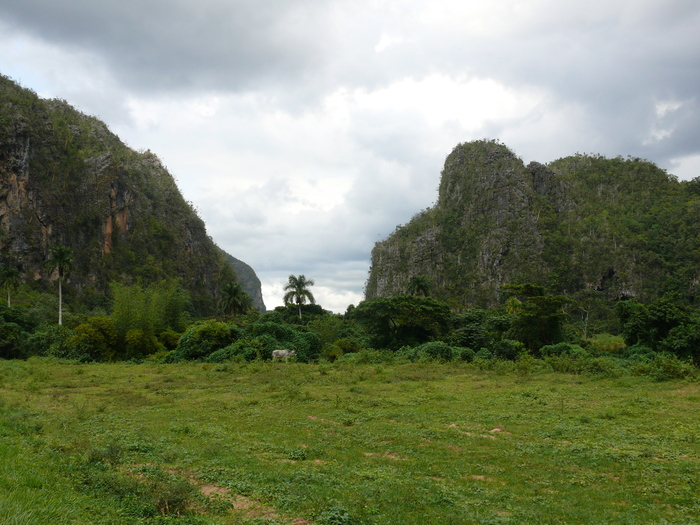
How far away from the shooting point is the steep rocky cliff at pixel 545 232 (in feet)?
287

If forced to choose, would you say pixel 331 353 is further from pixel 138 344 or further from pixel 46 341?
pixel 46 341

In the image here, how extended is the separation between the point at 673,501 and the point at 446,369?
67.7 feet

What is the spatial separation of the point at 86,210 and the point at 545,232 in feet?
302

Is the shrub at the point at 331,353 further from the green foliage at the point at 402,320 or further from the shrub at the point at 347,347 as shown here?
the green foliage at the point at 402,320

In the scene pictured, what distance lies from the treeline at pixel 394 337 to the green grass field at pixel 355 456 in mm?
12141

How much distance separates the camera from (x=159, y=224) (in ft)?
345

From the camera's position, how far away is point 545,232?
10056cm

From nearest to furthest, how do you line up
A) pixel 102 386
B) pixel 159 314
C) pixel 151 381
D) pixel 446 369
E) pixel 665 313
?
pixel 102 386, pixel 151 381, pixel 446 369, pixel 665 313, pixel 159 314

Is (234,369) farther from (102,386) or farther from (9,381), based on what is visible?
(9,381)

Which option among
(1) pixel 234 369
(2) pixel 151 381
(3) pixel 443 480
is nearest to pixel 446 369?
(1) pixel 234 369

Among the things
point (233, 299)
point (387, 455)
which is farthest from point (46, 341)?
point (387, 455)

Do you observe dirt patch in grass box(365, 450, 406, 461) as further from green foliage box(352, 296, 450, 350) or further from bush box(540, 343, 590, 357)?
green foliage box(352, 296, 450, 350)

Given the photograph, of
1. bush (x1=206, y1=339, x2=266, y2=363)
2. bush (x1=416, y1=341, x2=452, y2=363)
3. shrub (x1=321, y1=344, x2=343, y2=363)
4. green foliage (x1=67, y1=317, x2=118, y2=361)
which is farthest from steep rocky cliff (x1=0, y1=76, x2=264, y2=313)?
bush (x1=416, y1=341, x2=452, y2=363)

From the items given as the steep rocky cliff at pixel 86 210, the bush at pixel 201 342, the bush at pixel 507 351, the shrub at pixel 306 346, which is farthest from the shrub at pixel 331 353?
the steep rocky cliff at pixel 86 210
